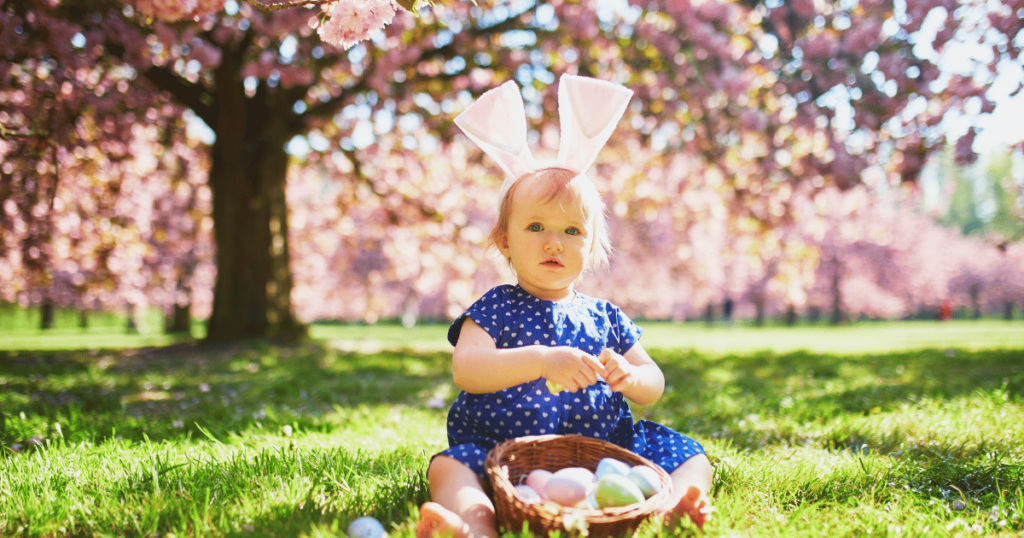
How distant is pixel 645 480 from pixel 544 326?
24.5 inches

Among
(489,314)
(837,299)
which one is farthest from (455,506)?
(837,299)

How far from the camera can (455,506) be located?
1681 mm

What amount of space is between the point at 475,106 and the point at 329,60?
5.84 meters

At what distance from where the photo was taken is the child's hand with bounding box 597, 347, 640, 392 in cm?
175

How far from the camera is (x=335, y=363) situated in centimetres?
650

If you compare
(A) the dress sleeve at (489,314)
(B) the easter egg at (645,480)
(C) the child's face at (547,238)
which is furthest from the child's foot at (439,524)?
(C) the child's face at (547,238)

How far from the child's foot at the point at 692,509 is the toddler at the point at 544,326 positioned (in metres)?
0.11

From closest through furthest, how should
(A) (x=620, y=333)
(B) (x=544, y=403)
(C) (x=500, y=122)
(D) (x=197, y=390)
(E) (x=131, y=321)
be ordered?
(B) (x=544, y=403) → (C) (x=500, y=122) → (A) (x=620, y=333) → (D) (x=197, y=390) → (E) (x=131, y=321)

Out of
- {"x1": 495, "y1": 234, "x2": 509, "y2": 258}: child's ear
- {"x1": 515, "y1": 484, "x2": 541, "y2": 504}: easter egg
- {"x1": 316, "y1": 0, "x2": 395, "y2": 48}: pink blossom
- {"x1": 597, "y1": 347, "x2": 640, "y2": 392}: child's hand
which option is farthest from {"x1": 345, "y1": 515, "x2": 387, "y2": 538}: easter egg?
{"x1": 316, "y1": 0, "x2": 395, "y2": 48}: pink blossom

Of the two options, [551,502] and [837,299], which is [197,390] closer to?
[551,502]

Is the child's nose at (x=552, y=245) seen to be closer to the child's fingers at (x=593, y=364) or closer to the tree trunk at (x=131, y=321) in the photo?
the child's fingers at (x=593, y=364)

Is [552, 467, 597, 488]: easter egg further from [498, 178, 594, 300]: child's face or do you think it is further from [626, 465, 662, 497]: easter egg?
[498, 178, 594, 300]: child's face

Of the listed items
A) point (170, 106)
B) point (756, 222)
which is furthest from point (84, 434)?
point (756, 222)

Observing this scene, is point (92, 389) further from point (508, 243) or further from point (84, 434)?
point (508, 243)
